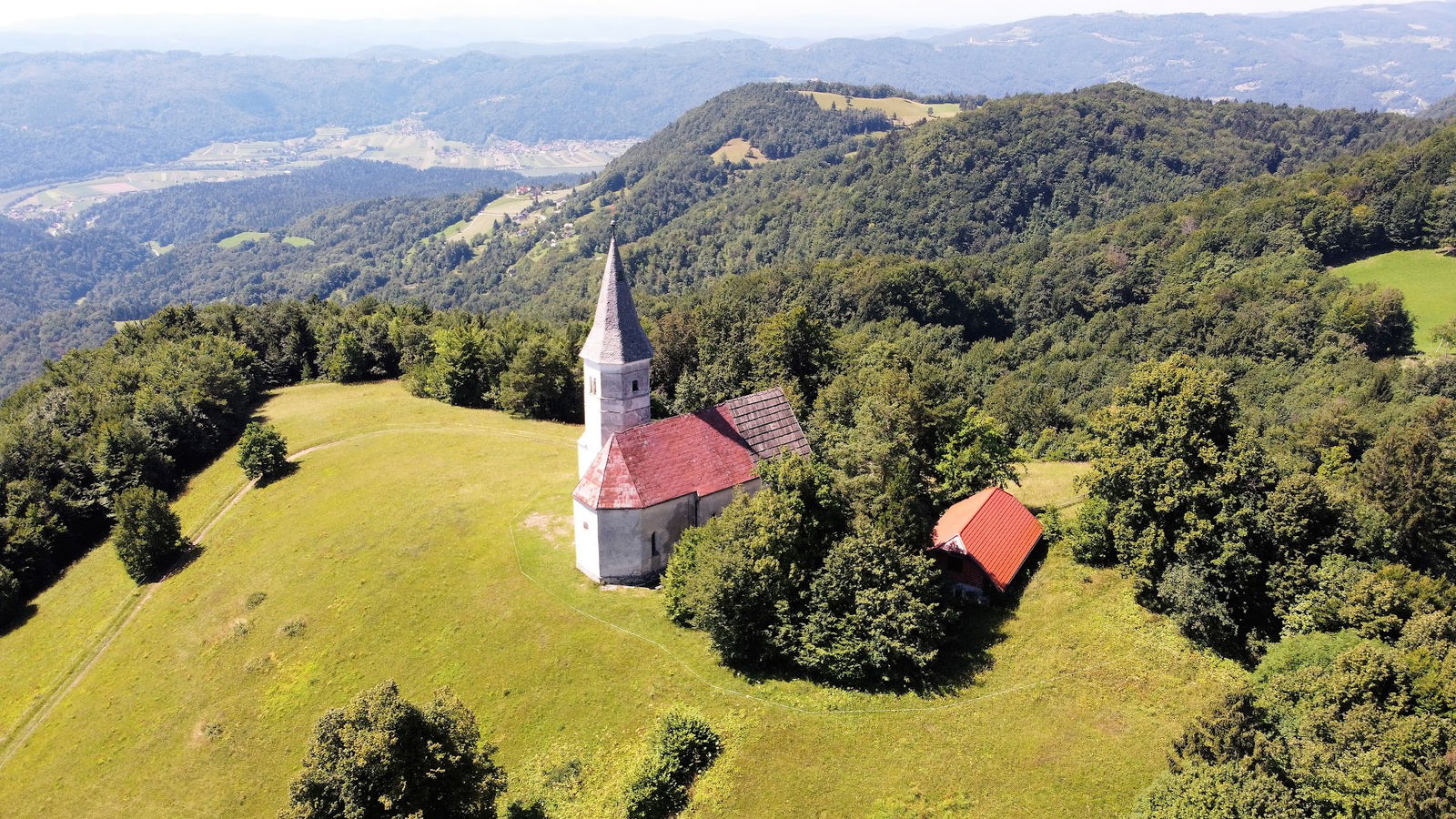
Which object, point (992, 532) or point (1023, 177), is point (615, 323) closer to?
point (992, 532)

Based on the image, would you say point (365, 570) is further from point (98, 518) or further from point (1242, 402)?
point (1242, 402)

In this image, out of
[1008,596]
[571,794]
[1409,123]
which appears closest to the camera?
[571,794]

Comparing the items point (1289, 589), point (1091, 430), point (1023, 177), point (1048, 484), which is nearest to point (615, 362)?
point (1091, 430)

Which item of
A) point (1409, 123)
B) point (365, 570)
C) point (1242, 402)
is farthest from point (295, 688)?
point (1409, 123)

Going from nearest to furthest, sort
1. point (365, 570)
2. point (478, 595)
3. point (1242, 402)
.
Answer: point (478, 595) < point (365, 570) < point (1242, 402)

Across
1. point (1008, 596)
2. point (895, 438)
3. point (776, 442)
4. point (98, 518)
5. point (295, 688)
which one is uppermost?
point (895, 438)

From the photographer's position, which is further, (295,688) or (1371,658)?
(295,688)
